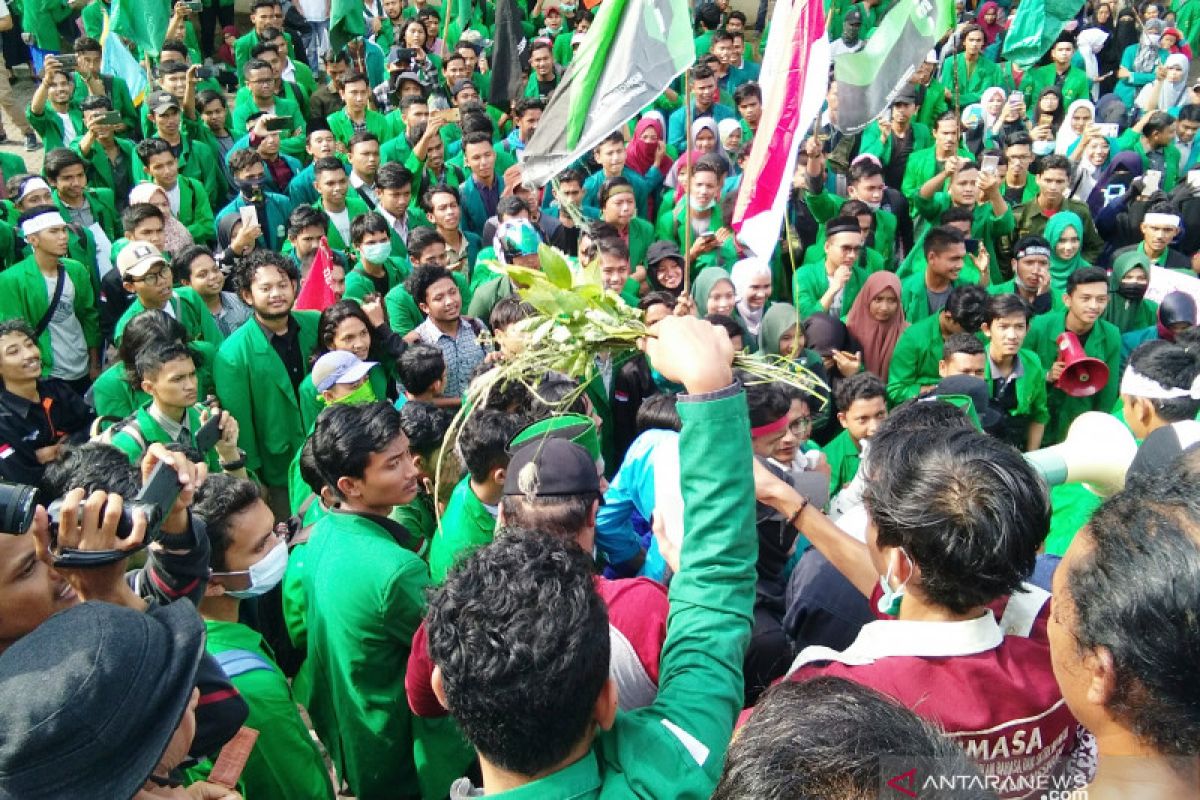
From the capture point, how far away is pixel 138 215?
611cm

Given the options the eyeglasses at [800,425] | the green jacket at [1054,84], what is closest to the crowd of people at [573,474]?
the eyeglasses at [800,425]

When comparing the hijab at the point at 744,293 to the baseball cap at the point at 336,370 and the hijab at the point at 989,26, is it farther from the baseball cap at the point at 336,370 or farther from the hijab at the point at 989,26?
the hijab at the point at 989,26

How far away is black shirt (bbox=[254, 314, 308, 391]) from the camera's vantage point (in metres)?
5.35

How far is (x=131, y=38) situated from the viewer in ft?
30.9

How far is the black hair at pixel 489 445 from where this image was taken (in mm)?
3125

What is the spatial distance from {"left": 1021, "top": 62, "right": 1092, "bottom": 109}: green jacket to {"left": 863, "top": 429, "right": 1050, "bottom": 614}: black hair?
12.2 meters

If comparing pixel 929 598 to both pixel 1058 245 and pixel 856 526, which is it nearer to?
pixel 856 526

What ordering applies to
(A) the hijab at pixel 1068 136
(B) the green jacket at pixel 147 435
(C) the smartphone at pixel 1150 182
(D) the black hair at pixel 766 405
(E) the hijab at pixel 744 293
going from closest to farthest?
(D) the black hair at pixel 766 405 < (B) the green jacket at pixel 147 435 < (E) the hijab at pixel 744 293 < (C) the smartphone at pixel 1150 182 < (A) the hijab at pixel 1068 136

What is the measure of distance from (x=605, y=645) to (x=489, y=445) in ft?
5.21

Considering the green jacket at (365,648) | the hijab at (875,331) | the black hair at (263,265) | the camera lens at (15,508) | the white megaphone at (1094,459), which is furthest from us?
the hijab at (875,331)

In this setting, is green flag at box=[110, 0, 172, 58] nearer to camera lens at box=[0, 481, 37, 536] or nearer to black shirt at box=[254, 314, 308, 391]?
black shirt at box=[254, 314, 308, 391]

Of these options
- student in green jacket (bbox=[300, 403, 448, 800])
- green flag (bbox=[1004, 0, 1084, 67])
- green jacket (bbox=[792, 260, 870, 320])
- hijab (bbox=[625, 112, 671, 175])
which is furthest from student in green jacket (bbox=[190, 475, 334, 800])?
green flag (bbox=[1004, 0, 1084, 67])

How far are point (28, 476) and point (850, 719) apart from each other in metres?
4.50

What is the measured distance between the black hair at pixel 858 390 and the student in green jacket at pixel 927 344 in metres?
1.24
